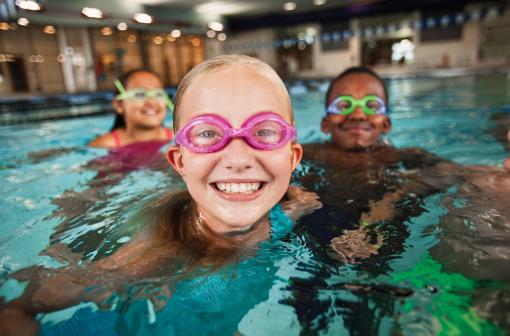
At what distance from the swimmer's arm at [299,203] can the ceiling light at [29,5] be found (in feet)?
59.6

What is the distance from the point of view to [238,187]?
1.69 m

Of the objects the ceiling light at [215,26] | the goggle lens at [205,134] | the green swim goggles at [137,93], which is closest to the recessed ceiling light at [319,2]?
the ceiling light at [215,26]

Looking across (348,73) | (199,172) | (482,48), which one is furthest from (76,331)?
(482,48)

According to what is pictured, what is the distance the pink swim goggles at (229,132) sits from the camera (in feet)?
5.26

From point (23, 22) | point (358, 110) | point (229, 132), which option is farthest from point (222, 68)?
A: point (23, 22)

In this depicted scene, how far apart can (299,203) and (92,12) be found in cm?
2126

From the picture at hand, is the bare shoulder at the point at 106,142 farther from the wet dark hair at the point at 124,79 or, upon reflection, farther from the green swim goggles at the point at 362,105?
the green swim goggles at the point at 362,105

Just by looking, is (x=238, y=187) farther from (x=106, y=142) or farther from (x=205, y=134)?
(x=106, y=142)

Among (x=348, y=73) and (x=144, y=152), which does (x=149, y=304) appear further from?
(x=144, y=152)

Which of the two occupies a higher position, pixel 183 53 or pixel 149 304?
pixel 183 53

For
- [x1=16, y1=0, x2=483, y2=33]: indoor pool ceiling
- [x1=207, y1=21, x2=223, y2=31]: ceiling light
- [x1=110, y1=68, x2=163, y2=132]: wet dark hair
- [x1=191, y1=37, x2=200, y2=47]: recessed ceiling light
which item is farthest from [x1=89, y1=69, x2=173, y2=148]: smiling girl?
[x1=191, y1=37, x2=200, y2=47]: recessed ceiling light

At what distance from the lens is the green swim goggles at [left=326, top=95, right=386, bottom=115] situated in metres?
3.50

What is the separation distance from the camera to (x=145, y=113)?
4977 mm

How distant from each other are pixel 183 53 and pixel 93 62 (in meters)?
8.29
